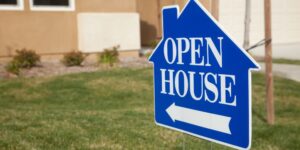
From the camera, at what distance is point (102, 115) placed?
669 cm

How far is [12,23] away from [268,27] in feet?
29.7

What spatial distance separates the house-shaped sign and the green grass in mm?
446

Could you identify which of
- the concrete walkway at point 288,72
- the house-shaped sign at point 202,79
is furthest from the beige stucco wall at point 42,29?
the house-shaped sign at point 202,79

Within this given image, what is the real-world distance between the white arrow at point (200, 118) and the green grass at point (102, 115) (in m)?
0.37

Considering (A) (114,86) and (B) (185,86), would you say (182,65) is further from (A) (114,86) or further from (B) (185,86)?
(A) (114,86)

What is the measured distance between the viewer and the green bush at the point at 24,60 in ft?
36.2

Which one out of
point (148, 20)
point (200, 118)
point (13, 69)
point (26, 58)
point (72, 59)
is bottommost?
point (13, 69)

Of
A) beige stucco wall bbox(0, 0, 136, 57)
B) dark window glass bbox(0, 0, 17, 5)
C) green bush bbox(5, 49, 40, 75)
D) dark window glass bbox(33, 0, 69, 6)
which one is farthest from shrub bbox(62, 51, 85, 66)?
dark window glass bbox(0, 0, 17, 5)

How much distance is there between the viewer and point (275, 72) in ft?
36.2

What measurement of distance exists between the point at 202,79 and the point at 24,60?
9995mm

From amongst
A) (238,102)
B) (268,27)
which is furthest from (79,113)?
(238,102)

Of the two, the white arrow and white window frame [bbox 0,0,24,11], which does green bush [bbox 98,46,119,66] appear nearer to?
white window frame [bbox 0,0,24,11]

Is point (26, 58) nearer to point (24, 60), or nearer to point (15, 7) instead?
point (24, 60)

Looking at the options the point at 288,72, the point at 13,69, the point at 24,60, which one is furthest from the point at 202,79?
the point at 24,60
